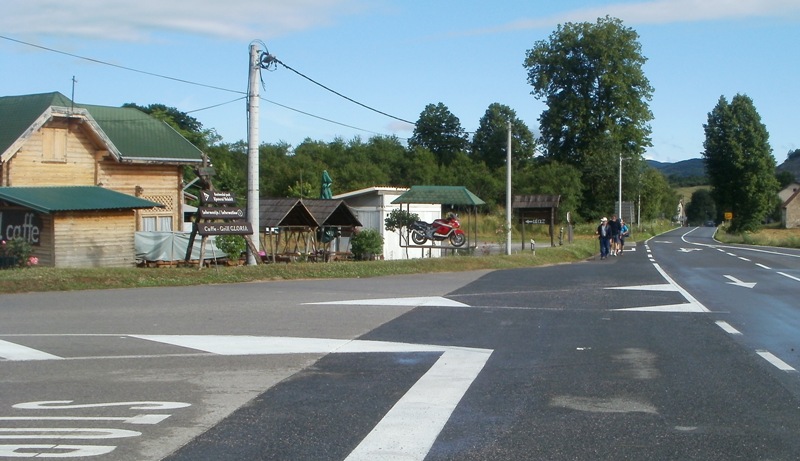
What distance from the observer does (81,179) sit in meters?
29.5

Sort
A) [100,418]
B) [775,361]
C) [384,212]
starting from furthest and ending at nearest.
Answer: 1. [384,212]
2. [775,361]
3. [100,418]

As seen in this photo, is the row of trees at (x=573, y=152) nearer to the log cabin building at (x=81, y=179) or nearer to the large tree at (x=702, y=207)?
the log cabin building at (x=81, y=179)

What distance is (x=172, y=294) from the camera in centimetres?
1788

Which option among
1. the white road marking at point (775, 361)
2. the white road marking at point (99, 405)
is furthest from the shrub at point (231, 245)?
the white road marking at point (99, 405)

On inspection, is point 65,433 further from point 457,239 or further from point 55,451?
point 457,239

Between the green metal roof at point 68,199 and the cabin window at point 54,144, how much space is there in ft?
4.61

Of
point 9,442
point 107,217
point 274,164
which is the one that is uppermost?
point 274,164

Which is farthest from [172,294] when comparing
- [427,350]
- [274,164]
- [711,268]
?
[274,164]

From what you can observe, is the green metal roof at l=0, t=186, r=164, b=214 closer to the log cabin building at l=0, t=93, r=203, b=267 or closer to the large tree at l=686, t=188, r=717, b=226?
the log cabin building at l=0, t=93, r=203, b=267

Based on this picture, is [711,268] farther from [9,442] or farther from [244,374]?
[9,442]

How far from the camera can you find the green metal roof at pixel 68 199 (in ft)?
81.5

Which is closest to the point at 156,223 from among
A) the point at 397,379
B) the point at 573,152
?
the point at 397,379

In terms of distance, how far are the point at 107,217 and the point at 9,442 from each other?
21395 millimetres

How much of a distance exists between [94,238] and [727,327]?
1942 centimetres
